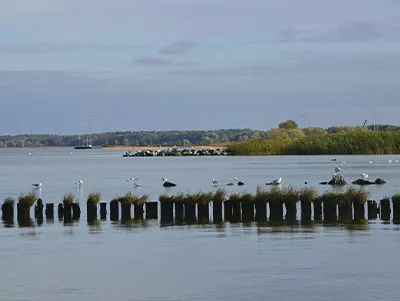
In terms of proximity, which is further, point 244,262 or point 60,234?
point 60,234

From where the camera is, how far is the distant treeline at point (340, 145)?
118 meters

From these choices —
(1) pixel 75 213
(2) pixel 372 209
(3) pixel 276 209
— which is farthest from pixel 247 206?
(1) pixel 75 213

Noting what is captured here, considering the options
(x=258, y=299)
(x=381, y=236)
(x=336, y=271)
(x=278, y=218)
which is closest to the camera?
(x=258, y=299)

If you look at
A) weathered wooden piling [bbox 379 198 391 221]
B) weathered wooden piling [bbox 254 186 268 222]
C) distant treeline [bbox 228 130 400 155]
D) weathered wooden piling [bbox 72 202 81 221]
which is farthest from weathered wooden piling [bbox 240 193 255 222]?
distant treeline [bbox 228 130 400 155]

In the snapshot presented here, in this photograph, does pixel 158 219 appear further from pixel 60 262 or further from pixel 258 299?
pixel 258 299

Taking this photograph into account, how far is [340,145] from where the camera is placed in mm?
122250

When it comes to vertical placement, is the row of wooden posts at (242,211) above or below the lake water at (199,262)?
above

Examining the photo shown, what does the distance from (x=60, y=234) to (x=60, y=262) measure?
5967mm

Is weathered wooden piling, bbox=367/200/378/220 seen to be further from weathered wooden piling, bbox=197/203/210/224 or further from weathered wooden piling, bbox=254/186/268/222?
weathered wooden piling, bbox=197/203/210/224

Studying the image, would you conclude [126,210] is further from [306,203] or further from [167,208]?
[306,203]

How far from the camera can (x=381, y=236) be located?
26062mm

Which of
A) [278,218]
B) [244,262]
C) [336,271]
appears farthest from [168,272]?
[278,218]

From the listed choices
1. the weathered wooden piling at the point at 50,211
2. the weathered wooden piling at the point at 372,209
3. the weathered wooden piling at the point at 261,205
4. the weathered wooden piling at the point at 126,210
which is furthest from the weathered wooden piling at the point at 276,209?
the weathered wooden piling at the point at 50,211

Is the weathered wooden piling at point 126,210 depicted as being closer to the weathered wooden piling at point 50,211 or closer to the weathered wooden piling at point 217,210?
the weathered wooden piling at point 50,211
